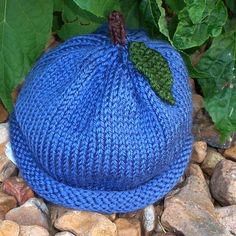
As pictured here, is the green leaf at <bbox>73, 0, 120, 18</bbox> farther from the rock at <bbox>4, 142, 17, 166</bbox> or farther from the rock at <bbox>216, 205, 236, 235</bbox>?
the rock at <bbox>216, 205, 236, 235</bbox>

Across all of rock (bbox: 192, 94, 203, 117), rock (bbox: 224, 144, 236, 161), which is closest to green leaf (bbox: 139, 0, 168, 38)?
rock (bbox: 192, 94, 203, 117)

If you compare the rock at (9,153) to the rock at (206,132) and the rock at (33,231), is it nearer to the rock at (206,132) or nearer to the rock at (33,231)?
the rock at (33,231)

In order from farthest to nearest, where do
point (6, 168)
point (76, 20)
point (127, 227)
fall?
point (76, 20) → point (6, 168) → point (127, 227)

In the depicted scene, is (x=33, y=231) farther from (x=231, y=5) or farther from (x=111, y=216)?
(x=231, y=5)

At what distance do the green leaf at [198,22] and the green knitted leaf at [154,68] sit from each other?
11cm

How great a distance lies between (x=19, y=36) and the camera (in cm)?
155

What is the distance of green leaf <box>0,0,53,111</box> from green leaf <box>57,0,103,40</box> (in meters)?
0.11

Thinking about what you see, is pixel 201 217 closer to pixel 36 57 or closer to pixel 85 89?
pixel 85 89

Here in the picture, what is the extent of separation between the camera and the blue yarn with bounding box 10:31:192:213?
136 cm

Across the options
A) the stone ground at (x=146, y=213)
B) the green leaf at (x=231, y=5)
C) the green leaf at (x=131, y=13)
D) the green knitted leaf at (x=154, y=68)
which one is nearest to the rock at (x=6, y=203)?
the stone ground at (x=146, y=213)

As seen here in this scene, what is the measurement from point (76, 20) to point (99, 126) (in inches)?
16.0

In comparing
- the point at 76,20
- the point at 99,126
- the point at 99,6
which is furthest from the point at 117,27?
the point at 76,20

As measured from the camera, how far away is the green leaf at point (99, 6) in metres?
1.37

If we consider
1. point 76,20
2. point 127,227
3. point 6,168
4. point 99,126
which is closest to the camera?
point 99,126
